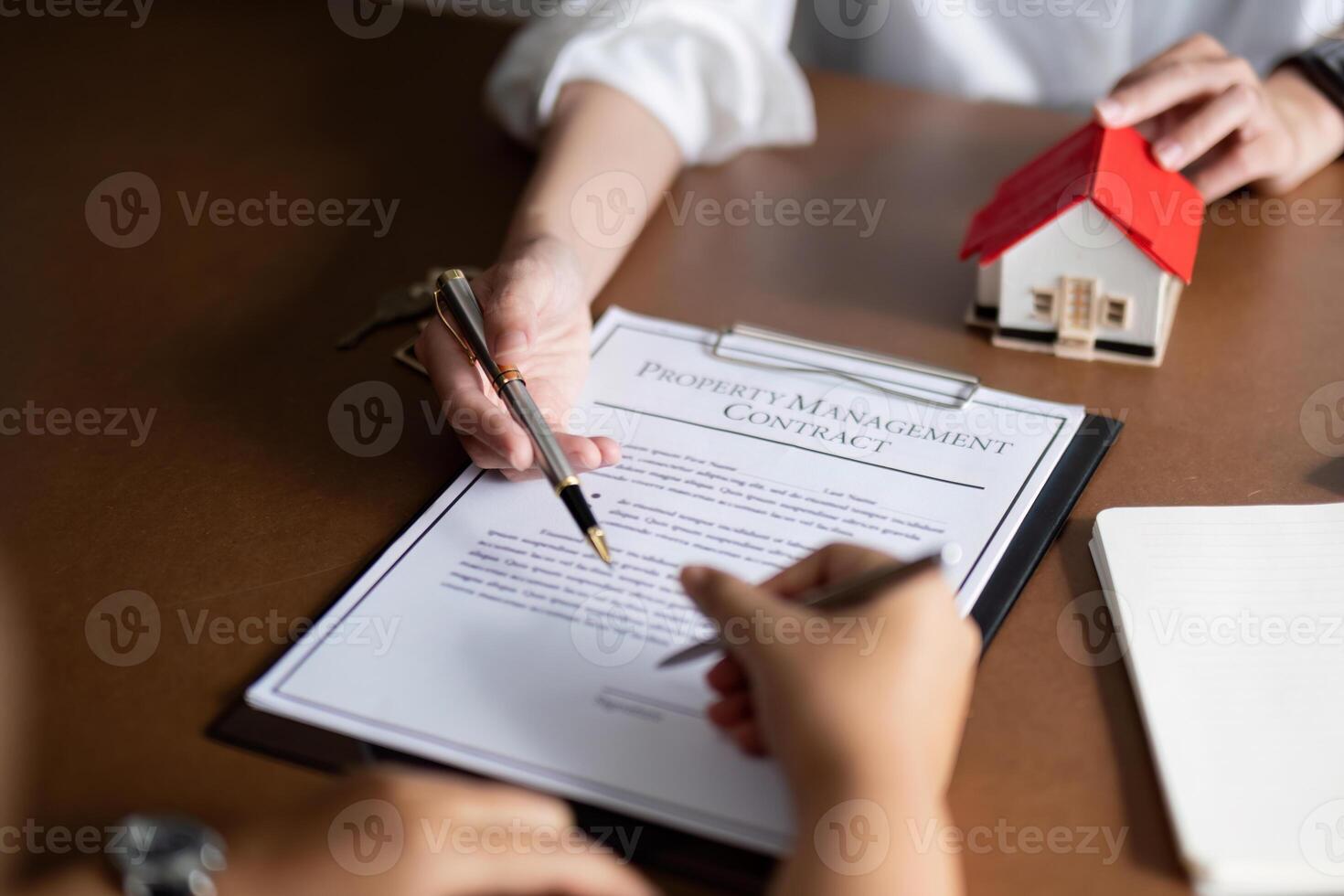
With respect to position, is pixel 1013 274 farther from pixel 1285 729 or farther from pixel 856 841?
pixel 856 841

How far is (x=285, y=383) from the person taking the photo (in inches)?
36.4

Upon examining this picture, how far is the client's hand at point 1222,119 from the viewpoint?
38.3 inches

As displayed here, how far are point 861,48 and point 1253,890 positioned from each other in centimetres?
122

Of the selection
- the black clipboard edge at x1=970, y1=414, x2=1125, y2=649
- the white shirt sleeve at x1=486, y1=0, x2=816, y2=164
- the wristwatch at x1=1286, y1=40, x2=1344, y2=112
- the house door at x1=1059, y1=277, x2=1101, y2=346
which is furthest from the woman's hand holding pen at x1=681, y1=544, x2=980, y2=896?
the wristwatch at x1=1286, y1=40, x2=1344, y2=112

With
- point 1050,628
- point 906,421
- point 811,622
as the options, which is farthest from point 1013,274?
point 811,622

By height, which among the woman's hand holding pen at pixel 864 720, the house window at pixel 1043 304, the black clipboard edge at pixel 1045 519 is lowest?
the black clipboard edge at pixel 1045 519

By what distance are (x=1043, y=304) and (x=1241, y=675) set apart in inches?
14.4

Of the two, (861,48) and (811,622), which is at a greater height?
(811,622)

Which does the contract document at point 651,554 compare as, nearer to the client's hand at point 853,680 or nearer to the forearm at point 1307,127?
the client's hand at point 853,680

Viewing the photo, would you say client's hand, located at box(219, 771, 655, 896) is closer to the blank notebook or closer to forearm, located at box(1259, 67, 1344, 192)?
the blank notebook

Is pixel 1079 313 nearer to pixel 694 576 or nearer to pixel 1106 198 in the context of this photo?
pixel 1106 198

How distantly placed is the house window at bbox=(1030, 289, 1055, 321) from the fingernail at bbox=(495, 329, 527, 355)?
398 mm

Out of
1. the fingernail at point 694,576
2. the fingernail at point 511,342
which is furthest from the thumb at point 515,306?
the fingernail at point 694,576

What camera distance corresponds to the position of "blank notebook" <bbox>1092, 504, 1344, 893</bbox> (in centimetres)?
56
